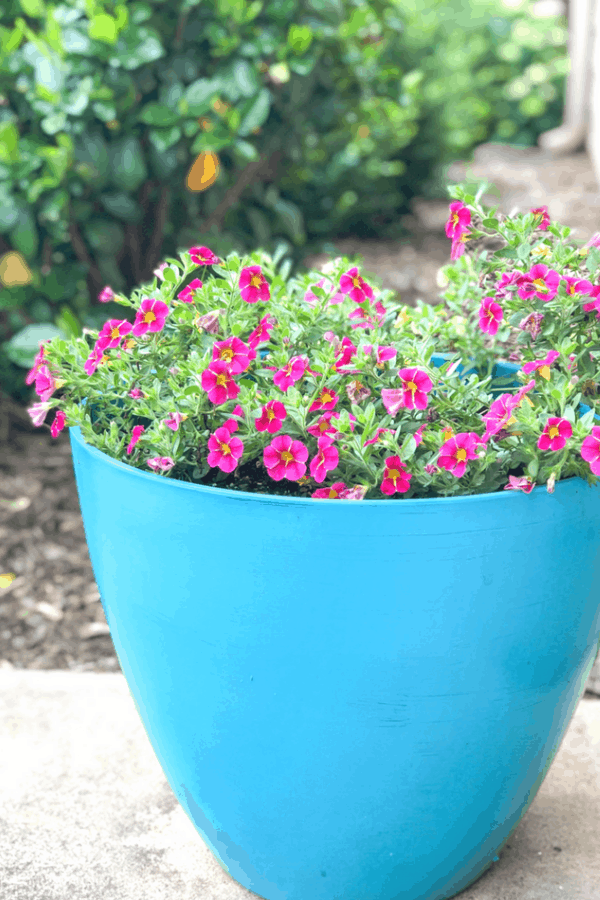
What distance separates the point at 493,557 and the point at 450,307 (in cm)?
68

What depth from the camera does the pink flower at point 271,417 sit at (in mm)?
1078

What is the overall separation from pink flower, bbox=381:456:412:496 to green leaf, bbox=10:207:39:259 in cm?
169

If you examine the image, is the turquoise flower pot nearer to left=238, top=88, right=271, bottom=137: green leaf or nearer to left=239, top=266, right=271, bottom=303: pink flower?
left=239, top=266, right=271, bottom=303: pink flower

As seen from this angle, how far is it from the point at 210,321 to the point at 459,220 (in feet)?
1.16

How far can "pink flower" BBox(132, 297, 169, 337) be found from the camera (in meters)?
1.16

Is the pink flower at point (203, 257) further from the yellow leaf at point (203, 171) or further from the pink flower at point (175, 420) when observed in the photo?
the yellow leaf at point (203, 171)

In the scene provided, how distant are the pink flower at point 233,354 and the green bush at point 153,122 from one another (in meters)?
1.38

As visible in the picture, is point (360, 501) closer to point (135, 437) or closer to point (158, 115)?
point (135, 437)

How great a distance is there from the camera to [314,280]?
1450mm

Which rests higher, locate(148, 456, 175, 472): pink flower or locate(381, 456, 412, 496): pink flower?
locate(381, 456, 412, 496): pink flower

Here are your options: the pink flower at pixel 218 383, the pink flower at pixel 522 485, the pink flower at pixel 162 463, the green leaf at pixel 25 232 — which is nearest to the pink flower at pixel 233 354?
the pink flower at pixel 218 383

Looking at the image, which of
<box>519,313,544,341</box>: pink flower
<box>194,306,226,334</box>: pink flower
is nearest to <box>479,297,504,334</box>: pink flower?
<box>519,313,544,341</box>: pink flower

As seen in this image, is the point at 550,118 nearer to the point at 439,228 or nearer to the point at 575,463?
the point at 439,228

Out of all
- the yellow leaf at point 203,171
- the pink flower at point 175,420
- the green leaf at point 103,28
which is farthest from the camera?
the yellow leaf at point 203,171
